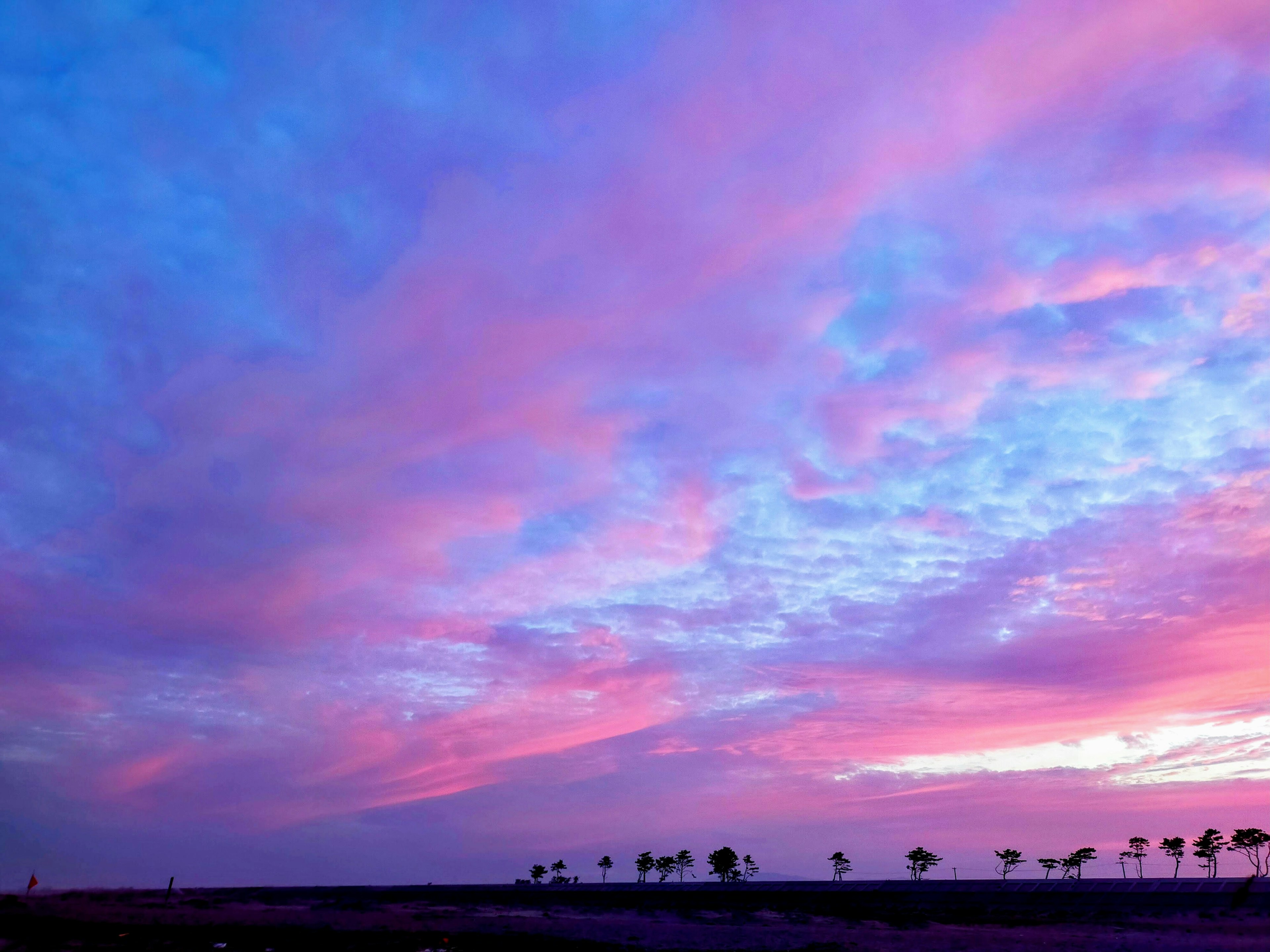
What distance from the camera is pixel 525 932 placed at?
7038cm

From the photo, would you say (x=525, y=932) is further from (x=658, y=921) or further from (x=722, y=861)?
(x=722, y=861)

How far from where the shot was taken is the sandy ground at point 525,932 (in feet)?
194

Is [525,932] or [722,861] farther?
[722,861]

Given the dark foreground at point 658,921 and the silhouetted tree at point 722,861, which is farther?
the silhouetted tree at point 722,861

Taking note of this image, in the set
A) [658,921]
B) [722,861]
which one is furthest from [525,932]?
[722,861]

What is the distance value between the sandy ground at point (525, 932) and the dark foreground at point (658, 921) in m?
0.31

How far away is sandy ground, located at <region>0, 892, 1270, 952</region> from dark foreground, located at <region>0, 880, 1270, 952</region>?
0.31m

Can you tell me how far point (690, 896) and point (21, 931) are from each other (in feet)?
326

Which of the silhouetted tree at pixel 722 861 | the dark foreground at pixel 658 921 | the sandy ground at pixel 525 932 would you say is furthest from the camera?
the silhouetted tree at pixel 722 861

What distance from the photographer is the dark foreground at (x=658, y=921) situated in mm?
61188

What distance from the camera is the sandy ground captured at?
59188 mm

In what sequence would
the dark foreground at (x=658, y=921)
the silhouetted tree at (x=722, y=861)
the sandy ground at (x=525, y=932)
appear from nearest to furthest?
the sandy ground at (x=525, y=932), the dark foreground at (x=658, y=921), the silhouetted tree at (x=722, y=861)

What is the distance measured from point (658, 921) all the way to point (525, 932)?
70.6 ft

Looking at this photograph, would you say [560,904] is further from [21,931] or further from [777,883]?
[777,883]
